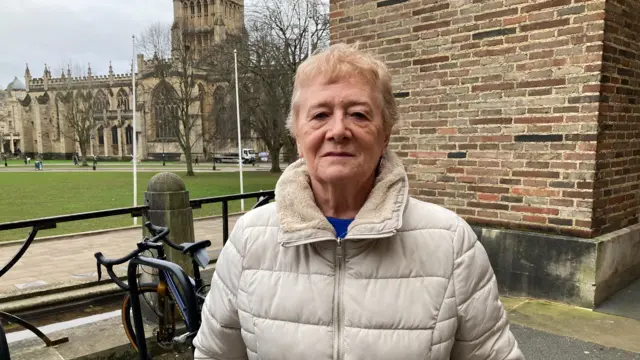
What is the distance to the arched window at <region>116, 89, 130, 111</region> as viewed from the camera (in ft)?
256

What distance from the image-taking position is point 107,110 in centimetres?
7744

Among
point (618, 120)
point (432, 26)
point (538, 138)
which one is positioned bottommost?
point (538, 138)

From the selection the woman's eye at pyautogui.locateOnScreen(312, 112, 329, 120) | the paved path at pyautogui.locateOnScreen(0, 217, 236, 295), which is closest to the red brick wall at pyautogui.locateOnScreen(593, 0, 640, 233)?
the woman's eye at pyautogui.locateOnScreen(312, 112, 329, 120)

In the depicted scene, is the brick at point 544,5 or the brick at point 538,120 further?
the brick at point 538,120

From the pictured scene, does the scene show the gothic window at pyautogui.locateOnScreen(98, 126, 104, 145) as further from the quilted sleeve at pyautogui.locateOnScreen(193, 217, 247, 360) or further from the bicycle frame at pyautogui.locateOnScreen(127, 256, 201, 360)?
the quilted sleeve at pyautogui.locateOnScreen(193, 217, 247, 360)

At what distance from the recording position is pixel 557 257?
4.34 meters

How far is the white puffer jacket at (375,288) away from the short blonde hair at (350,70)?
241mm

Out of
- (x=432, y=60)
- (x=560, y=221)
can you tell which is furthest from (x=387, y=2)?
(x=560, y=221)

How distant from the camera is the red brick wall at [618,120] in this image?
165 inches

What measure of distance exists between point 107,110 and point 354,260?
84.8 metres

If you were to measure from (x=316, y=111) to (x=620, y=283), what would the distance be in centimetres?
449

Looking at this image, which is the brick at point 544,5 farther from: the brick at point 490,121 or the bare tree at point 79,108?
the bare tree at point 79,108

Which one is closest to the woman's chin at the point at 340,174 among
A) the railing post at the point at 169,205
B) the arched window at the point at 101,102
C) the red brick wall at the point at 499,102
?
the railing post at the point at 169,205

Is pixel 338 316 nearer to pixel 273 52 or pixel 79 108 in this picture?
pixel 273 52
